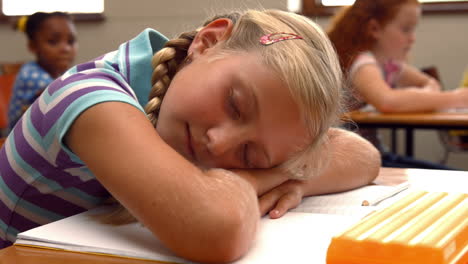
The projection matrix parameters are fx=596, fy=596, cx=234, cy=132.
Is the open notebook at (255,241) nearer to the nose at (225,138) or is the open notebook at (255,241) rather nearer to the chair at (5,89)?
the nose at (225,138)

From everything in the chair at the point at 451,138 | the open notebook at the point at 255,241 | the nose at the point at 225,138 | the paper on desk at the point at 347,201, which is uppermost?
the nose at the point at 225,138

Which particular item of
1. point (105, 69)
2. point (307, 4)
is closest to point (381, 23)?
point (307, 4)

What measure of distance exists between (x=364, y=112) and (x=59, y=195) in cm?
197

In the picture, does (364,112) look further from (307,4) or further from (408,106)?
(307,4)

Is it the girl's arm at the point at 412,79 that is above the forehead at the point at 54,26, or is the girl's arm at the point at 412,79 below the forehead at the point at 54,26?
below

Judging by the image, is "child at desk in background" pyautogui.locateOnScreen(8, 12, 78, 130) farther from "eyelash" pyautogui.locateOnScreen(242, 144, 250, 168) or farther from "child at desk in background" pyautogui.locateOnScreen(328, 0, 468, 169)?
"eyelash" pyautogui.locateOnScreen(242, 144, 250, 168)

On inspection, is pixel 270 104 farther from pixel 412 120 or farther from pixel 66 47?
pixel 66 47

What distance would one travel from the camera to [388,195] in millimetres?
875

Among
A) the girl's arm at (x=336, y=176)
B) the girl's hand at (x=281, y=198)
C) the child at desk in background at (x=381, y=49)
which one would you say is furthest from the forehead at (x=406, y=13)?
the girl's hand at (x=281, y=198)

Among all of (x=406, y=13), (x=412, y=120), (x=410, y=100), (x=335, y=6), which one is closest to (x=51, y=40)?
(x=335, y=6)

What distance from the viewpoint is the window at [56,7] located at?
444 centimetres

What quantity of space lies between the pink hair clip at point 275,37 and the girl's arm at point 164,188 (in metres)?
0.22

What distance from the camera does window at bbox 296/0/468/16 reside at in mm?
3898

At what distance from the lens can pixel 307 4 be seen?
13.3 feet
